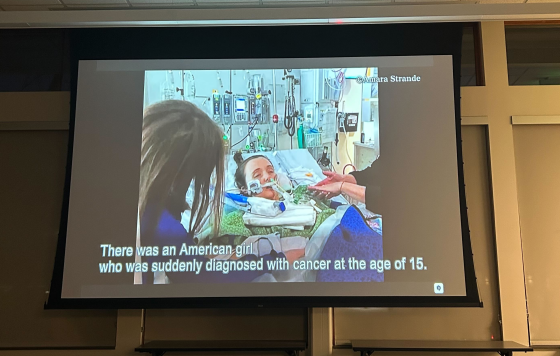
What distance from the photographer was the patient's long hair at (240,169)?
261 cm

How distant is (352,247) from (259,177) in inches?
27.2

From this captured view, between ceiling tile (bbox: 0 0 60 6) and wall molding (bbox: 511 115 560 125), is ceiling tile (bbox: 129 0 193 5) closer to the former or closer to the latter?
ceiling tile (bbox: 0 0 60 6)

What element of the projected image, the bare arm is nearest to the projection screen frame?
the projected image

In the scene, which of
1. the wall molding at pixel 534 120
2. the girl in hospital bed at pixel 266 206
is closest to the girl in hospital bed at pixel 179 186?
the girl in hospital bed at pixel 266 206

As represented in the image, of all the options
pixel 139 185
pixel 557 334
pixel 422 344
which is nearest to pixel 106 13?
pixel 139 185

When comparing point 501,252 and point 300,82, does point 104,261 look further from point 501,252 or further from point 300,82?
point 501,252

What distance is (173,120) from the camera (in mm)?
2688

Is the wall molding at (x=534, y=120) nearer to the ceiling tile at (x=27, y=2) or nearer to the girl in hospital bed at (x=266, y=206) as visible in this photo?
the girl in hospital bed at (x=266, y=206)

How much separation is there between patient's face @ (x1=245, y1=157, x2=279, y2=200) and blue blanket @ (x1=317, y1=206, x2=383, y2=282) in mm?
448

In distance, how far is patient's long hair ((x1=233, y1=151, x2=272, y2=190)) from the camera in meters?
2.61

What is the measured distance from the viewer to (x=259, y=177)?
2.61 meters

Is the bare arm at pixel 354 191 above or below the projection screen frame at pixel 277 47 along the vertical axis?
below

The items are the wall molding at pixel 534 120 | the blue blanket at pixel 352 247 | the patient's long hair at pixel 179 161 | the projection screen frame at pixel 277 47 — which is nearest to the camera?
the blue blanket at pixel 352 247

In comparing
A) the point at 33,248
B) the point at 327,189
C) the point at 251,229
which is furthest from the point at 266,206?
the point at 33,248
